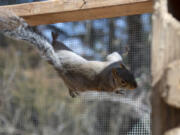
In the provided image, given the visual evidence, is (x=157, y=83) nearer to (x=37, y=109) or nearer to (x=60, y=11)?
(x=60, y=11)

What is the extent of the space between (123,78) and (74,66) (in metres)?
0.26

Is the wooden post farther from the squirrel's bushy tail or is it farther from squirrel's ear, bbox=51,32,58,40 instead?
squirrel's ear, bbox=51,32,58,40

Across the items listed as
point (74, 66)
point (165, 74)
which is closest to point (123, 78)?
point (74, 66)

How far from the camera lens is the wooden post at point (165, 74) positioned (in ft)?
1.96

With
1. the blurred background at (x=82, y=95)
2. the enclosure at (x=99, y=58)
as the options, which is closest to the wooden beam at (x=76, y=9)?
the enclosure at (x=99, y=58)

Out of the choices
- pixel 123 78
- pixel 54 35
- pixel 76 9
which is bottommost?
pixel 123 78

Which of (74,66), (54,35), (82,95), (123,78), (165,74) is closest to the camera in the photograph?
(165,74)

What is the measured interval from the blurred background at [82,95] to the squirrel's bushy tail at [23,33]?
0.08 meters

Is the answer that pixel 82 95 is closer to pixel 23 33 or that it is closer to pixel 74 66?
pixel 74 66

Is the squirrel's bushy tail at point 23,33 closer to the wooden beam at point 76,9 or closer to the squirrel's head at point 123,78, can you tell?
the wooden beam at point 76,9

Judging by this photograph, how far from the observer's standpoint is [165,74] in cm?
61

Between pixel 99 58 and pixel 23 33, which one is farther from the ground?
pixel 23 33

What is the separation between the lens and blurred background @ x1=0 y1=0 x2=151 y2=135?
1.96 m

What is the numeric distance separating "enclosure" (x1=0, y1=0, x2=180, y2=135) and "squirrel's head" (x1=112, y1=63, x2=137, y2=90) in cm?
9
